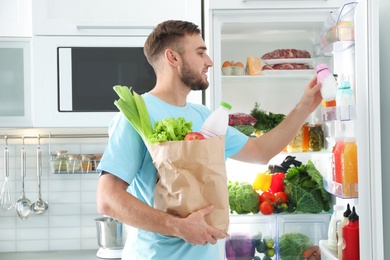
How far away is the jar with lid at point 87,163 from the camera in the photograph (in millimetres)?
3246

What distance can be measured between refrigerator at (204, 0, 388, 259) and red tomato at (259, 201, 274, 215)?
0.04 metres

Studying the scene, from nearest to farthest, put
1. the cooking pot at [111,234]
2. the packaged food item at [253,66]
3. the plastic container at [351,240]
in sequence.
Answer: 1. the plastic container at [351,240]
2. the packaged food item at [253,66]
3. the cooking pot at [111,234]

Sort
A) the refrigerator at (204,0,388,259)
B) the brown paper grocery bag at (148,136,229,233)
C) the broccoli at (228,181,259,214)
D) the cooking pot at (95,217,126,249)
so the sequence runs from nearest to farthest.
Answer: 1. the brown paper grocery bag at (148,136,229,233)
2. the refrigerator at (204,0,388,259)
3. the broccoli at (228,181,259,214)
4. the cooking pot at (95,217,126,249)

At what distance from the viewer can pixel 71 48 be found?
2814 mm

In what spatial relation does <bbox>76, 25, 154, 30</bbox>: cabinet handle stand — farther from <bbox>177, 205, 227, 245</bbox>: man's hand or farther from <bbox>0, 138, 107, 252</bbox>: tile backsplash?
<bbox>177, 205, 227, 245</bbox>: man's hand

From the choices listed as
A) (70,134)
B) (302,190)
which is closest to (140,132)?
(302,190)

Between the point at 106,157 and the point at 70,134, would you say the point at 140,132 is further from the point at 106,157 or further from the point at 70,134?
the point at 70,134

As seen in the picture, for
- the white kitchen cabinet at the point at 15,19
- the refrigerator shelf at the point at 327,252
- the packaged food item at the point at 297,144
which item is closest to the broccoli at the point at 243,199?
the packaged food item at the point at 297,144

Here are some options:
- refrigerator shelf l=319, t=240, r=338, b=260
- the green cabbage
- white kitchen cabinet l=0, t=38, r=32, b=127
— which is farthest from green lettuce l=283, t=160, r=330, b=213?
white kitchen cabinet l=0, t=38, r=32, b=127

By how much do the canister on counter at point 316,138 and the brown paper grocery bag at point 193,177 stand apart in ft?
3.66

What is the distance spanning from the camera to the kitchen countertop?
10.3 ft

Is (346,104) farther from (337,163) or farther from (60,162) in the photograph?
(60,162)

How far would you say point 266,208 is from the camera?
2557mm

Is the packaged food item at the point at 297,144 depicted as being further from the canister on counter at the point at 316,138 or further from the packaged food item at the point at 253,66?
the packaged food item at the point at 253,66
